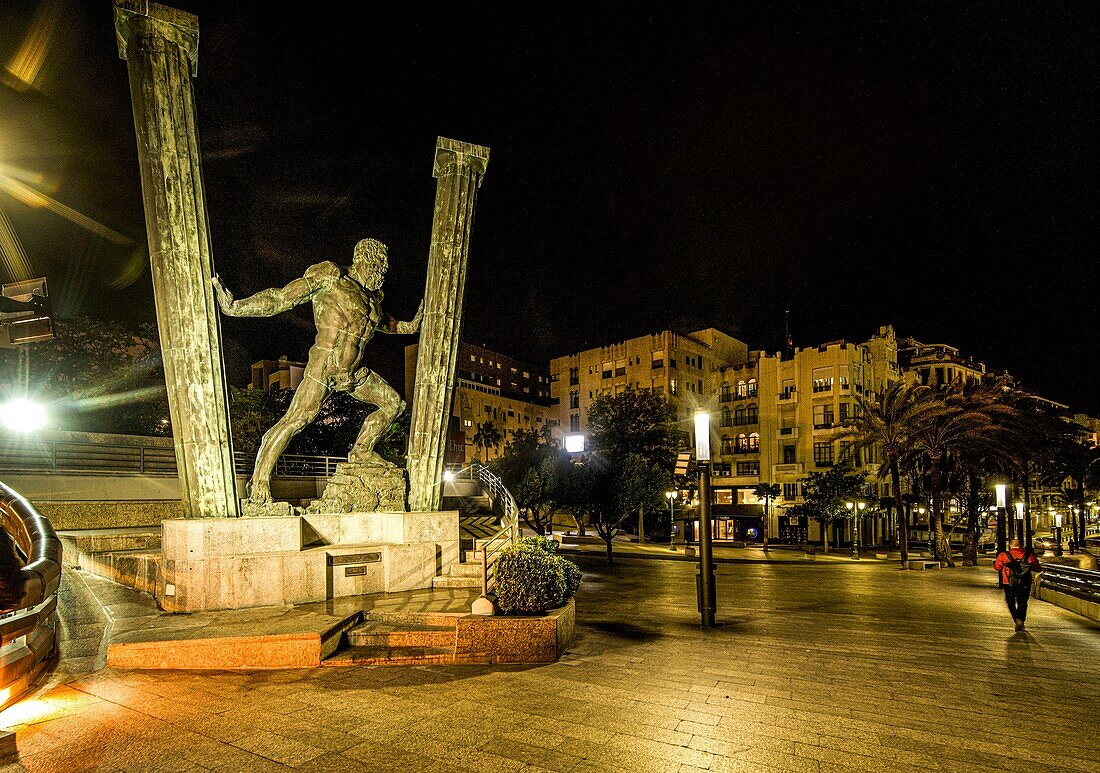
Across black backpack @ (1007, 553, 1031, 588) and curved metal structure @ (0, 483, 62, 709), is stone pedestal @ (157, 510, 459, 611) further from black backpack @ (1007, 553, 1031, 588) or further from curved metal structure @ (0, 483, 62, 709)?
black backpack @ (1007, 553, 1031, 588)

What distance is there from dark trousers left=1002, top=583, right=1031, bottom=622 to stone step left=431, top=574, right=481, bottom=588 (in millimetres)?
9899

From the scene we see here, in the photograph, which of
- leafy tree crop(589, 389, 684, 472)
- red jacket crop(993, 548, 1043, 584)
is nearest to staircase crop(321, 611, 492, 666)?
red jacket crop(993, 548, 1043, 584)

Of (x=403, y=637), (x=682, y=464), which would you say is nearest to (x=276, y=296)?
(x=403, y=637)

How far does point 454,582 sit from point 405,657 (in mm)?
3937

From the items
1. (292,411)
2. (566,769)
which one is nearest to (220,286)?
(292,411)

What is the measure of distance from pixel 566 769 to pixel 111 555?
36.9 ft

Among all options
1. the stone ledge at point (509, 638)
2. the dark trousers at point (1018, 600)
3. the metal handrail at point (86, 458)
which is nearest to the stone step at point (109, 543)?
the metal handrail at point (86, 458)

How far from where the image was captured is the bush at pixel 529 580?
8078mm

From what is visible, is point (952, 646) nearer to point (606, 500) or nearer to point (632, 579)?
point (632, 579)

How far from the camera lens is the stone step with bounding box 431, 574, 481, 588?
38.3 ft

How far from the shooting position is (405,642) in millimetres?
8195

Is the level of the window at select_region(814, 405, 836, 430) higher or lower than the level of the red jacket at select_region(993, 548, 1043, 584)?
higher

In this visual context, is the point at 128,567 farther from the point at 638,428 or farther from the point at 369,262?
the point at 638,428

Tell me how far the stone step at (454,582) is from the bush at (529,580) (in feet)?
11.4
